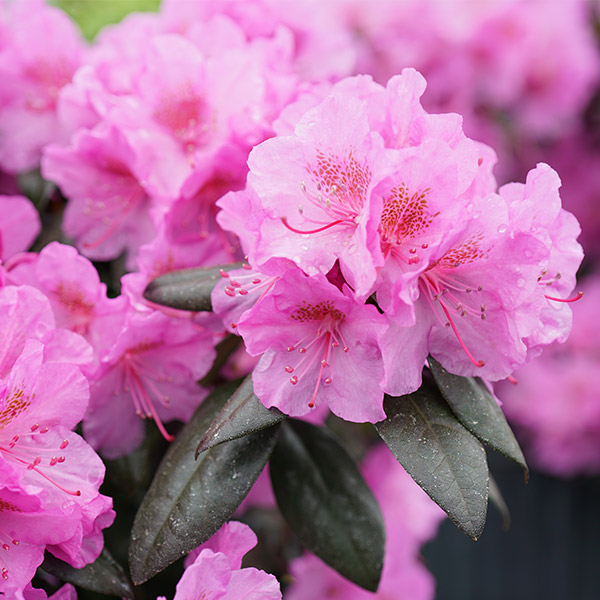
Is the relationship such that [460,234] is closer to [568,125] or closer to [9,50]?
[9,50]

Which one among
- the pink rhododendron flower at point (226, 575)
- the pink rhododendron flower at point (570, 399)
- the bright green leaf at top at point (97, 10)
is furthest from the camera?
the pink rhododendron flower at point (570, 399)

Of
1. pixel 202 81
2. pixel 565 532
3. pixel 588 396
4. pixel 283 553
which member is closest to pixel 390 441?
pixel 202 81

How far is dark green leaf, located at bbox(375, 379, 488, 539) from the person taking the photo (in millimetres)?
719

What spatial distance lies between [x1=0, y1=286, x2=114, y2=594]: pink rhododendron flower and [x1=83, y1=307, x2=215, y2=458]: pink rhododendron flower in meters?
0.10

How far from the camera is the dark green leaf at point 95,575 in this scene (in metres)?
0.78

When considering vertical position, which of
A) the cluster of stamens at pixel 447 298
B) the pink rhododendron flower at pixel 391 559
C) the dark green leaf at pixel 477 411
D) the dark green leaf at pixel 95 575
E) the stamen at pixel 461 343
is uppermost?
the cluster of stamens at pixel 447 298

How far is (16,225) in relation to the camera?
103cm

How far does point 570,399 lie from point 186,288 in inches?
67.2

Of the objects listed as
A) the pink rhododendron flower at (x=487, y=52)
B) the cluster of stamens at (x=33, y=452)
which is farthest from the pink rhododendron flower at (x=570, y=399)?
the cluster of stamens at (x=33, y=452)

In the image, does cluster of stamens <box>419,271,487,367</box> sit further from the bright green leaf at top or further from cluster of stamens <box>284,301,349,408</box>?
the bright green leaf at top

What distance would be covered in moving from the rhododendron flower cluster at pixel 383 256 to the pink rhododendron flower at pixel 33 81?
54cm

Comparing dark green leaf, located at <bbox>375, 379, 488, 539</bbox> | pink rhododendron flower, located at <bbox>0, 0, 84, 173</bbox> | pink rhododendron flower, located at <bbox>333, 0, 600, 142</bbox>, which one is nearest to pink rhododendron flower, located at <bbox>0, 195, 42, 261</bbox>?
pink rhododendron flower, located at <bbox>0, 0, 84, 173</bbox>

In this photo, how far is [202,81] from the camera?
1029mm

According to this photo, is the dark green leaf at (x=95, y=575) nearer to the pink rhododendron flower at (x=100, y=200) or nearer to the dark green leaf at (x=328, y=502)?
the dark green leaf at (x=328, y=502)
